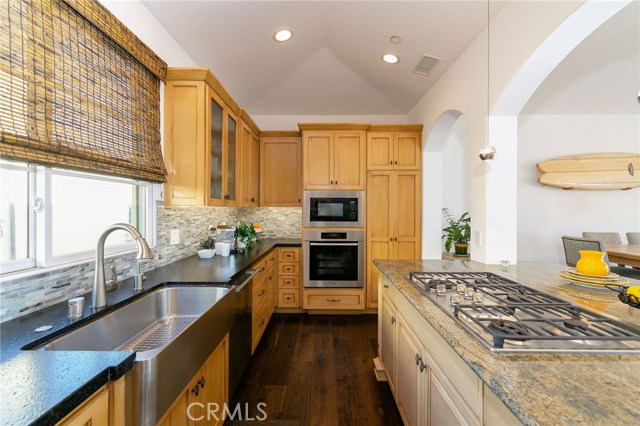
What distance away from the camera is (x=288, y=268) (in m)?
3.39

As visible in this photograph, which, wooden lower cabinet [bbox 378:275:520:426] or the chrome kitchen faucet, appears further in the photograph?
the chrome kitchen faucet

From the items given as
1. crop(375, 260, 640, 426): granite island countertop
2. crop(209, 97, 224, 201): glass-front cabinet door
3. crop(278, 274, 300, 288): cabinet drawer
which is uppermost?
crop(209, 97, 224, 201): glass-front cabinet door

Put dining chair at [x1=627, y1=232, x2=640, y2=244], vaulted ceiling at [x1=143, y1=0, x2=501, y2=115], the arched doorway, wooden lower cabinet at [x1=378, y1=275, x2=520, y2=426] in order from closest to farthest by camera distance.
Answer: wooden lower cabinet at [x1=378, y1=275, x2=520, y2=426] < vaulted ceiling at [x1=143, y1=0, x2=501, y2=115] < the arched doorway < dining chair at [x1=627, y1=232, x2=640, y2=244]

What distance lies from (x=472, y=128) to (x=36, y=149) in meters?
2.72

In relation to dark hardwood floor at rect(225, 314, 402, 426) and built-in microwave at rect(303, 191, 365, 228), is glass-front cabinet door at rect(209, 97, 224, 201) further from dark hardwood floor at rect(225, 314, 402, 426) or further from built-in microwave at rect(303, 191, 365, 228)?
dark hardwood floor at rect(225, 314, 402, 426)

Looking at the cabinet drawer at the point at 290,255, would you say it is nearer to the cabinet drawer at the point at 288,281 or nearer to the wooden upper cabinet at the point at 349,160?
the cabinet drawer at the point at 288,281

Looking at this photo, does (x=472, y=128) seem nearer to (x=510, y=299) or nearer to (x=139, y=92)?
(x=510, y=299)

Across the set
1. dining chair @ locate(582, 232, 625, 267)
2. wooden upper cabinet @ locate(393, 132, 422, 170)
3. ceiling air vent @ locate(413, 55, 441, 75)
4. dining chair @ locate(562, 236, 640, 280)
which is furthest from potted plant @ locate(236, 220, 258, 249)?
dining chair @ locate(582, 232, 625, 267)

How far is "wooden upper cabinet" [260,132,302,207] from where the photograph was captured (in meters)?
3.64

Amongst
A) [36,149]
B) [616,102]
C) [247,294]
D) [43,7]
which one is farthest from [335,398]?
[616,102]

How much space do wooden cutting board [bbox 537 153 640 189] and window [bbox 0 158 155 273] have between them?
520 cm

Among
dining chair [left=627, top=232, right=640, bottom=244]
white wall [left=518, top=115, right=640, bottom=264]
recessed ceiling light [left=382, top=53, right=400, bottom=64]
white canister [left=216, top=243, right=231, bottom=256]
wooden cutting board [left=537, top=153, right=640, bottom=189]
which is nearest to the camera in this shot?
white canister [left=216, top=243, right=231, bottom=256]

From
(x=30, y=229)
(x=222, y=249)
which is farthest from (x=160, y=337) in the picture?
(x=222, y=249)

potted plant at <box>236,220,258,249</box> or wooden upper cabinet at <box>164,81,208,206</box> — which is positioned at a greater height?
wooden upper cabinet at <box>164,81,208,206</box>
